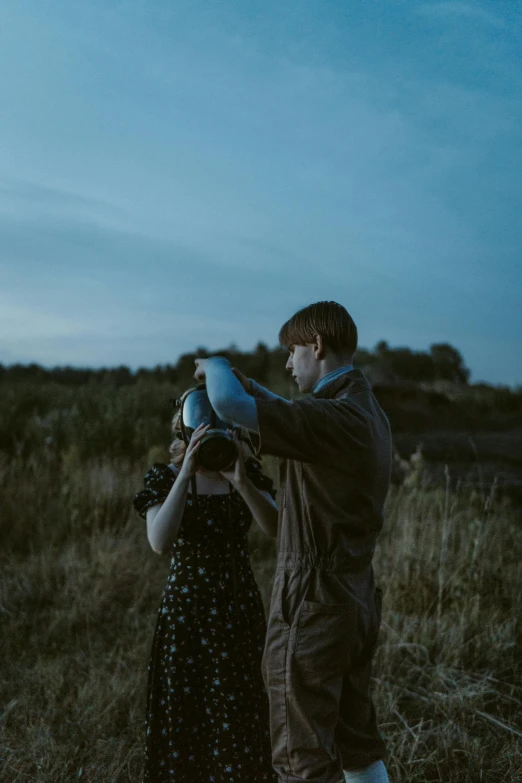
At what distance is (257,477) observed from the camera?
2.49m

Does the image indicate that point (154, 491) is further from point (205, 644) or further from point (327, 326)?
point (327, 326)

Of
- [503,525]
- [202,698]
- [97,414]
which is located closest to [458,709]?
[202,698]

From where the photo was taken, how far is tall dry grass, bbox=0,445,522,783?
283cm

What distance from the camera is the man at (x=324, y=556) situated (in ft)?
5.77

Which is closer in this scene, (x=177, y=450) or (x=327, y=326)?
(x=327, y=326)

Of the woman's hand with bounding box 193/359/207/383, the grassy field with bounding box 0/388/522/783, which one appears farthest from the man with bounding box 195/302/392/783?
the grassy field with bounding box 0/388/522/783

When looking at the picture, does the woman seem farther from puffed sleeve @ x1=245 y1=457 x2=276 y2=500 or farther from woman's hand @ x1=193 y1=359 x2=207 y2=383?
woman's hand @ x1=193 y1=359 x2=207 y2=383

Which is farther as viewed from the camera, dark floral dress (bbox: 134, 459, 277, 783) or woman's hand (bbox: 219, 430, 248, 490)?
dark floral dress (bbox: 134, 459, 277, 783)

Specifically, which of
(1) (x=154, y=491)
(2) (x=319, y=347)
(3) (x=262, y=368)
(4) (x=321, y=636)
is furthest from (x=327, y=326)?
(3) (x=262, y=368)

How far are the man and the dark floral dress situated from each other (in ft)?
1.63

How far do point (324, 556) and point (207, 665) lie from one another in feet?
2.58

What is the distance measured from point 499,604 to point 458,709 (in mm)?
1140

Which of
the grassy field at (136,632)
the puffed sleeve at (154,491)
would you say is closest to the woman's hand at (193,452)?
the puffed sleeve at (154,491)

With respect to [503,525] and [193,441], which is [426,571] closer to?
[503,525]
